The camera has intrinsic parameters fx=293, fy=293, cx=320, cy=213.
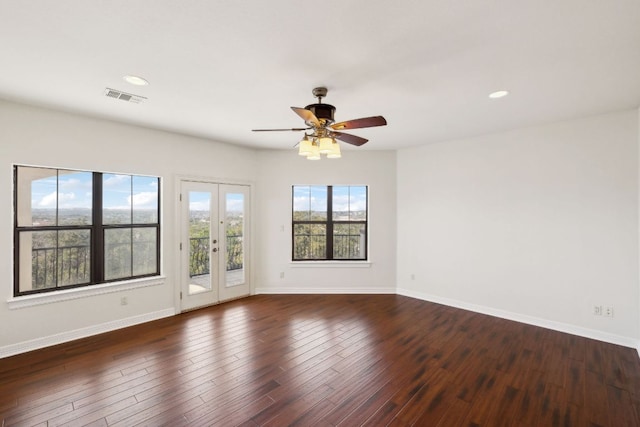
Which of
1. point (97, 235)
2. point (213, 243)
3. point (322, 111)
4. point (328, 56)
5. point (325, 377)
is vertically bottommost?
point (325, 377)

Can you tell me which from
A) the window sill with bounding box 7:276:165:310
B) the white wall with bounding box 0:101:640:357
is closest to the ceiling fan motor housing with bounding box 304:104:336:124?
the white wall with bounding box 0:101:640:357

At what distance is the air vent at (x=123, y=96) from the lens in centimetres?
288

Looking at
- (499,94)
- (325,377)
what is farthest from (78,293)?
(499,94)

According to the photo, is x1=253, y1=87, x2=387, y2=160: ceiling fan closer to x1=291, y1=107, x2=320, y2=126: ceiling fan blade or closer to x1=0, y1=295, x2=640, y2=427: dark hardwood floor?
x1=291, y1=107, x2=320, y2=126: ceiling fan blade

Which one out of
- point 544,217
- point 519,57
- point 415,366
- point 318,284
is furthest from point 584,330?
point 318,284

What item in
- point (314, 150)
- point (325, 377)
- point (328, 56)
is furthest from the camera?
point (314, 150)

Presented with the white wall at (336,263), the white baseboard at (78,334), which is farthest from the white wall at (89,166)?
the white wall at (336,263)

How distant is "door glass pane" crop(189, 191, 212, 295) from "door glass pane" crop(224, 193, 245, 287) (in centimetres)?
33

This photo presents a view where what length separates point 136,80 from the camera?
104 inches

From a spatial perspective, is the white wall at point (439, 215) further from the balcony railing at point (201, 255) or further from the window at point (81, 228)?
the balcony railing at point (201, 255)

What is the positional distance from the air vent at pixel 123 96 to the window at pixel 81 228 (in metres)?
1.35

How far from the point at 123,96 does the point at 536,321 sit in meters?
5.76

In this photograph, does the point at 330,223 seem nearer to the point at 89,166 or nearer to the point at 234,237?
the point at 234,237

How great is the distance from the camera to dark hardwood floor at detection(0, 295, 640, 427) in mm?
2246
